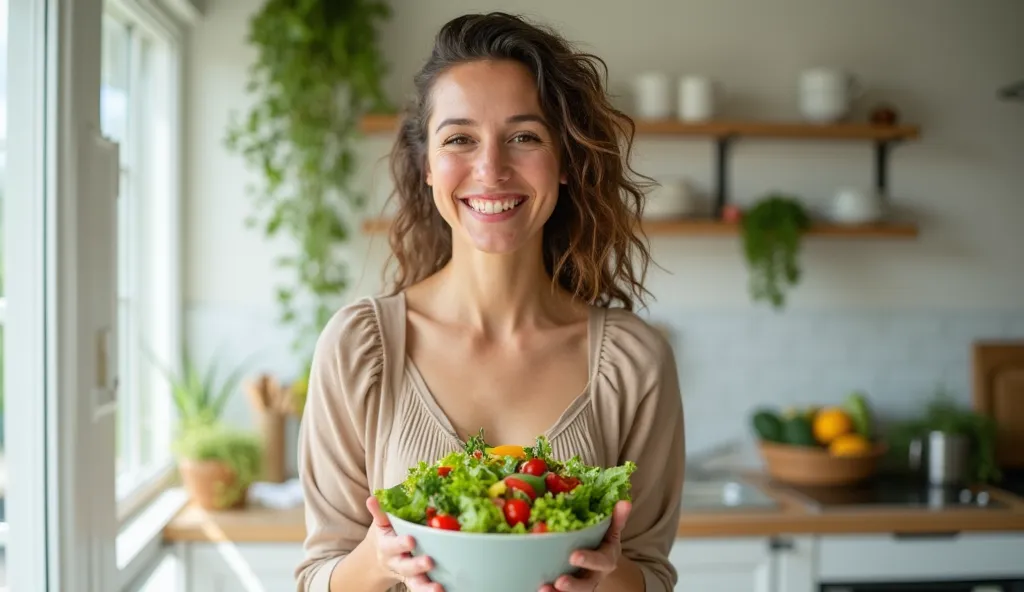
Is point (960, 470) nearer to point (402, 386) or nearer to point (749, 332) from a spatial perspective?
point (749, 332)

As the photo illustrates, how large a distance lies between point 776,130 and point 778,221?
1.00 feet

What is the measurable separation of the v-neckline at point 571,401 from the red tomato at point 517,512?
0.40m

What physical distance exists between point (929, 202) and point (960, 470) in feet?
3.22

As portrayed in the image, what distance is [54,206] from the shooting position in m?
1.77

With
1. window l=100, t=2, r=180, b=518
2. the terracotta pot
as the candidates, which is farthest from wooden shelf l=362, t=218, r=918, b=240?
the terracotta pot

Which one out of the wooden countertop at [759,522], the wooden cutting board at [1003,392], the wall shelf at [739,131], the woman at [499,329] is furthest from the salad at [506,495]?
the wooden cutting board at [1003,392]

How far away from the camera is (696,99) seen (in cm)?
319

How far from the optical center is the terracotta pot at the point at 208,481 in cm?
271

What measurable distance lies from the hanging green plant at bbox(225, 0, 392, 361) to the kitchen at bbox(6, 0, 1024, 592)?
0.15 feet

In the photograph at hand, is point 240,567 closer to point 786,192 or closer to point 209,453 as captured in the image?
point 209,453

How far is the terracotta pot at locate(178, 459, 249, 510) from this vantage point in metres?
2.71

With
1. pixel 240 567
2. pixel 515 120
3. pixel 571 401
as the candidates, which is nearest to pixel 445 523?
pixel 571 401

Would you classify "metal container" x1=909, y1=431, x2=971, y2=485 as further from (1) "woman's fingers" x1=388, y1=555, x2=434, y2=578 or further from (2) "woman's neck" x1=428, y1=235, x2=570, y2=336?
(1) "woman's fingers" x1=388, y1=555, x2=434, y2=578

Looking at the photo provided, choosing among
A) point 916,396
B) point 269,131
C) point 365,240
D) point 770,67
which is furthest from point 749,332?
point 269,131
